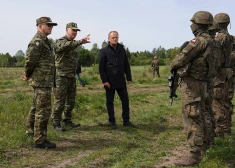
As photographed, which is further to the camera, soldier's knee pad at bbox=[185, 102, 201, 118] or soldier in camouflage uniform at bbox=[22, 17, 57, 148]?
soldier in camouflage uniform at bbox=[22, 17, 57, 148]

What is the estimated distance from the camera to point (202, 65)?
459 cm

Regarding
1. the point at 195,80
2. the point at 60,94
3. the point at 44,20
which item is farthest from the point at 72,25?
the point at 195,80

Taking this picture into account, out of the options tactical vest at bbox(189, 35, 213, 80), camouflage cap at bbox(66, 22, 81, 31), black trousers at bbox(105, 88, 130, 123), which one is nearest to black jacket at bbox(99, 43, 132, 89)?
black trousers at bbox(105, 88, 130, 123)

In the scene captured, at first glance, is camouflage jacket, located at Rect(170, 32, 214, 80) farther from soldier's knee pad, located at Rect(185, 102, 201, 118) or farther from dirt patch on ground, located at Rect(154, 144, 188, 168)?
dirt patch on ground, located at Rect(154, 144, 188, 168)

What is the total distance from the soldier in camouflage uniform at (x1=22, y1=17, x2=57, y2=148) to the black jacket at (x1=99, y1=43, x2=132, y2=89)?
1757mm

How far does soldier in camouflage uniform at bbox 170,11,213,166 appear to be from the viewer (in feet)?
14.9

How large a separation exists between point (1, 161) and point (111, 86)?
3.14 m

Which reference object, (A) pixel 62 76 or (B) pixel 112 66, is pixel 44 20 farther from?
(B) pixel 112 66

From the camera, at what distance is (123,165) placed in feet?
15.3

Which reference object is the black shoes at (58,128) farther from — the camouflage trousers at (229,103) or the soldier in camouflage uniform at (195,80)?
the camouflage trousers at (229,103)

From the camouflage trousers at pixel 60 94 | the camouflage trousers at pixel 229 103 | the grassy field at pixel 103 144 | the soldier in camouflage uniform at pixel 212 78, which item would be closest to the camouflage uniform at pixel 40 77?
the grassy field at pixel 103 144

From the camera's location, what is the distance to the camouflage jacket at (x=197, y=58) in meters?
4.48

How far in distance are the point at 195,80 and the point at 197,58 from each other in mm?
342

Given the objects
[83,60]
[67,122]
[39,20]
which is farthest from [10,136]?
[83,60]
